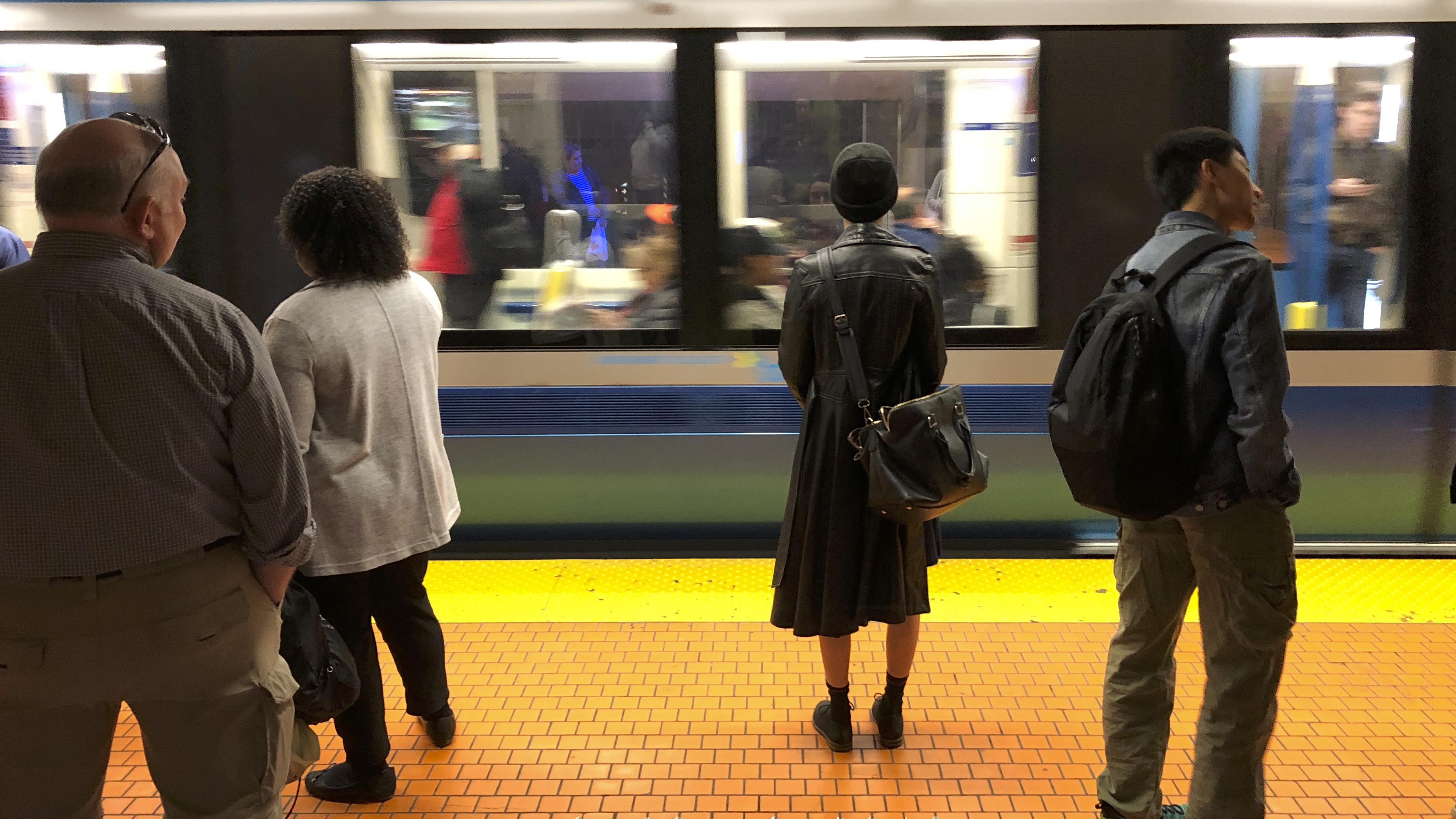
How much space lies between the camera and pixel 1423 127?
153 inches

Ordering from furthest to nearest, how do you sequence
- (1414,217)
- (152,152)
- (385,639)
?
(1414,217) → (385,639) → (152,152)

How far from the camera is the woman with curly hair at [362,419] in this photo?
2.52 meters

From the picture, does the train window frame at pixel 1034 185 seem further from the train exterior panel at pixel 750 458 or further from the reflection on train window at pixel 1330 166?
the reflection on train window at pixel 1330 166

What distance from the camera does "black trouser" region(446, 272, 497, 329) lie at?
4.09 meters

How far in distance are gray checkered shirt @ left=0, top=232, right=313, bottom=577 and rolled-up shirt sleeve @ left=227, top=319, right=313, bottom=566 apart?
0.7 inches

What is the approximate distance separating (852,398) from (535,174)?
184 cm

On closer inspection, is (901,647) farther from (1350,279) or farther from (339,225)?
(1350,279)

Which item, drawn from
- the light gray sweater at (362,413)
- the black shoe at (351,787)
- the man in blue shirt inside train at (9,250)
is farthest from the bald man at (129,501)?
the man in blue shirt inside train at (9,250)

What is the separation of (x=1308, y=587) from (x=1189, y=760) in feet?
4.81

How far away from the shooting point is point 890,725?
118 inches

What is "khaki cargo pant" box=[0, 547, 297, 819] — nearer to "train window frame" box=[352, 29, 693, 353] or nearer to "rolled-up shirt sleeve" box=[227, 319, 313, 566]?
"rolled-up shirt sleeve" box=[227, 319, 313, 566]

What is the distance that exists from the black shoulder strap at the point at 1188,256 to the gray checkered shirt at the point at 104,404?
177cm

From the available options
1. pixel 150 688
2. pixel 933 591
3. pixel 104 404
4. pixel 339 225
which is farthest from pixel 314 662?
pixel 933 591

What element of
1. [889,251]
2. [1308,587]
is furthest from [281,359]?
[1308,587]
